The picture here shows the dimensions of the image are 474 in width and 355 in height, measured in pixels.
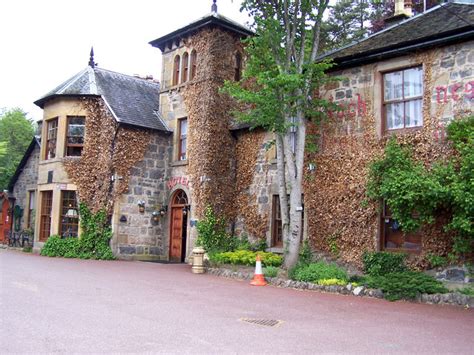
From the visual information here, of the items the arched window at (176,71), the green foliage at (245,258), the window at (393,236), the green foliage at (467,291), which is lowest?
the green foliage at (467,291)

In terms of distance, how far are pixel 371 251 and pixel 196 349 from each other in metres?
8.68

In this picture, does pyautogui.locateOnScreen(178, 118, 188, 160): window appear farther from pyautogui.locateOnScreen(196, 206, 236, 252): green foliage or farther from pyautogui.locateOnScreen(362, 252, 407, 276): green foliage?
pyautogui.locateOnScreen(362, 252, 407, 276): green foliage

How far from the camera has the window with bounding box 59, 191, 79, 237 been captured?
65.6 ft

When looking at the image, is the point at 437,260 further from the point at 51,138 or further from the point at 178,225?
the point at 51,138

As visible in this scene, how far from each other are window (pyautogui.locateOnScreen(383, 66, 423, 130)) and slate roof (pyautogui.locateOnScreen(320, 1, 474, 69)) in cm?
65

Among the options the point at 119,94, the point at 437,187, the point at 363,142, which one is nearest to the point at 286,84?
the point at 363,142

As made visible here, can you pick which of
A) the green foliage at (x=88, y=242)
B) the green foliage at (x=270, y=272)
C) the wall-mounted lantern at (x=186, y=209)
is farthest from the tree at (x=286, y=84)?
the green foliage at (x=88, y=242)

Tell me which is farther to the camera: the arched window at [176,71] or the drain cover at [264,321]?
the arched window at [176,71]

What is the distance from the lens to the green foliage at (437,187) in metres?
11.1

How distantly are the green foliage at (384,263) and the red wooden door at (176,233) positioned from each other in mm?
8723

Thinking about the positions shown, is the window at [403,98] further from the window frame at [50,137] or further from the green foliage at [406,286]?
the window frame at [50,137]

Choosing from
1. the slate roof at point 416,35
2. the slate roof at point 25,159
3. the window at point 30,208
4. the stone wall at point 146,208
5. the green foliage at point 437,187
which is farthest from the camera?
the slate roof at point 25,159

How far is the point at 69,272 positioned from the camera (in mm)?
13992

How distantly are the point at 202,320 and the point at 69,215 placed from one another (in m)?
13.5
